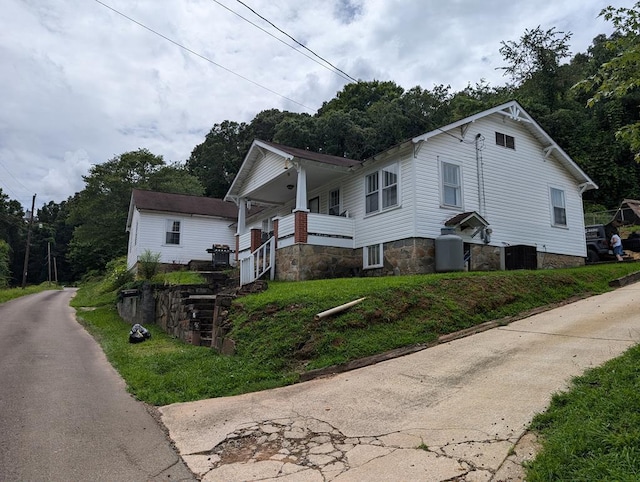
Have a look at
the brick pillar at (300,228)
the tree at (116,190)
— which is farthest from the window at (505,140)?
the tree at (116,190)

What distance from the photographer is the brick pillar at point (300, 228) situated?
47.3 ft

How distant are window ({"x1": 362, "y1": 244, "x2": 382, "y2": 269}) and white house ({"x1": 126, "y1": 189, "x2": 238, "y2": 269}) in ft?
39.7

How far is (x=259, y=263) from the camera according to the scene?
625 inches

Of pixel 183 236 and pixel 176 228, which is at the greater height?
pixel 176 228

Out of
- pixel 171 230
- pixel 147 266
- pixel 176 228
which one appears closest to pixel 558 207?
pixel 147 266

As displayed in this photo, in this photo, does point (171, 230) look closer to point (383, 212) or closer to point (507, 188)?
point (383, 212)

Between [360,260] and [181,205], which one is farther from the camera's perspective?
[181,205]

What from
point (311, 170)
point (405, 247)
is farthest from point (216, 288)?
point (405, 247)

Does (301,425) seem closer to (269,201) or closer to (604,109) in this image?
(269,201)

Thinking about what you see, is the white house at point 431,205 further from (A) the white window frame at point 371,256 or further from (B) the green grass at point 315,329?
(B) the green grass at point 315,329

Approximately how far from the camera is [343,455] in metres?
4.16

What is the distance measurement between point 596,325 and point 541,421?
4.67 m

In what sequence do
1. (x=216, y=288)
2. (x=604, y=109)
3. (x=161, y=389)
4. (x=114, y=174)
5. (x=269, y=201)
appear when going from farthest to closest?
(x=114, y=174) < (x=604, y=109) < (x=269, y=201) < (x=216, y=288) < (x=161, y=389)

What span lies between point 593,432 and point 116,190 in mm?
36681
